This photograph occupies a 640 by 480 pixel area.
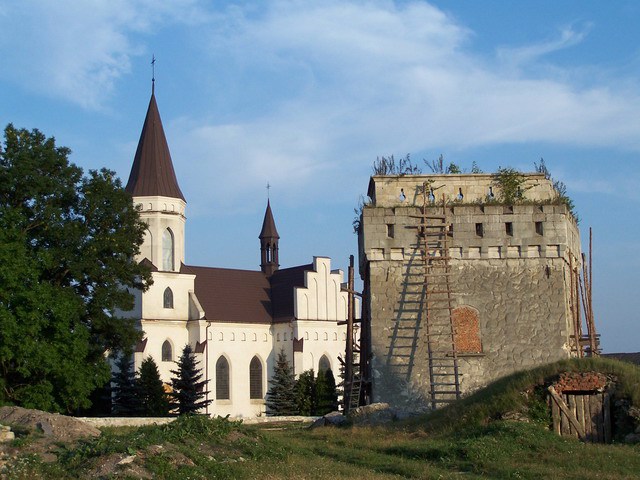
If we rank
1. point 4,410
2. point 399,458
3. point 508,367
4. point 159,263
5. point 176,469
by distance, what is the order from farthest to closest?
point 159,263, point 508,367, point 4,410, point 399,458, point 176,469

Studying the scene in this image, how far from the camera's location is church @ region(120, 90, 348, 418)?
2219 inches

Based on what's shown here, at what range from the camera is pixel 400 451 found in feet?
54.5

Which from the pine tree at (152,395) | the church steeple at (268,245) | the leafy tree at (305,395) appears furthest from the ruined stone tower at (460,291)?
the church steeple at (268,245)

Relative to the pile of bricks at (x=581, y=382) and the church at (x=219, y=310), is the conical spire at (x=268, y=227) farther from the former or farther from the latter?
the pile of bricks at (x=581, y=382)

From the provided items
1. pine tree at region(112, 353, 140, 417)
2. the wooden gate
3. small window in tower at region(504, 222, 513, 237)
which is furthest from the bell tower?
the wooden gate

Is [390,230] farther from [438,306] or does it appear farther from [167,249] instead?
[167,249]

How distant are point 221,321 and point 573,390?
4165cm

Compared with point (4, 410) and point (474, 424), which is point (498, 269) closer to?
point (474, 424)

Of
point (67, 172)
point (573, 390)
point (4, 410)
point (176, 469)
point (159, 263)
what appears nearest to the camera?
point (176, 469)

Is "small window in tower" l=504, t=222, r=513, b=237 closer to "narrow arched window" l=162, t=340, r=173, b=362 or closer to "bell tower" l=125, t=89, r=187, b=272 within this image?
"narrow arched window" l=162, t=340, r=173, b=362

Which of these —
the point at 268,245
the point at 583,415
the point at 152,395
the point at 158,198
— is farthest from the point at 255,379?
the point at 583,415

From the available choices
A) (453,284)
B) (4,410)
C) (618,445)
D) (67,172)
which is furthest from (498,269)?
(67,172)

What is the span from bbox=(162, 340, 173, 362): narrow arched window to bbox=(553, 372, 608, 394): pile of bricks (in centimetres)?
3997

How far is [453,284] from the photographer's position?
25453mm
